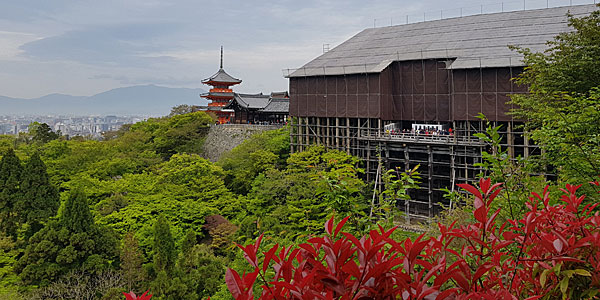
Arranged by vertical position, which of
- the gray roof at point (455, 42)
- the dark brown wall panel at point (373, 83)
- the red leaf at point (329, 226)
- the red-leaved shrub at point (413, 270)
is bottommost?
the red-leaved shrub at point (413, 270)

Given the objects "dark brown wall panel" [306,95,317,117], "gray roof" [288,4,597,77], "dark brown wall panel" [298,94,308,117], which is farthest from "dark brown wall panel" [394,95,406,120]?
"dark brown wall panel" [298,94,308,117]

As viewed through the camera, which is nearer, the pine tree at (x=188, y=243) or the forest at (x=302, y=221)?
the forest at (x=302, y=221)

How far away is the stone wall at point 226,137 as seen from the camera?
95.6 ft

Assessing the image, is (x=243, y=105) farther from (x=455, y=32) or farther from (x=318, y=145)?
(x=455, y=32)

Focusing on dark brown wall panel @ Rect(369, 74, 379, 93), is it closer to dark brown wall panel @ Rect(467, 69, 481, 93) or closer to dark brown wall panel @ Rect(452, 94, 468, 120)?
dark brown wall panel @ Rect(452, 94, 468, 120)

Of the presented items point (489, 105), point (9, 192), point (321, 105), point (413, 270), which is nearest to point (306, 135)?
point (321, 105)

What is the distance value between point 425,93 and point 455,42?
297cm

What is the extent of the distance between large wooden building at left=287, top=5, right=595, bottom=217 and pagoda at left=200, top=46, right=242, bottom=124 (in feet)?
42.7

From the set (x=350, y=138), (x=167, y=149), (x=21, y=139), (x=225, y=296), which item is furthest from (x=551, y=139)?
(x=21, y=139)

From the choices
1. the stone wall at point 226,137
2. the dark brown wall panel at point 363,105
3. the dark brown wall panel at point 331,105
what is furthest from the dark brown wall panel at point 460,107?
the stone wall at point 226,137

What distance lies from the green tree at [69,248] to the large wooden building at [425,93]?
12106 millimetres

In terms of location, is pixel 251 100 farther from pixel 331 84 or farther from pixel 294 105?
pixel 331 84

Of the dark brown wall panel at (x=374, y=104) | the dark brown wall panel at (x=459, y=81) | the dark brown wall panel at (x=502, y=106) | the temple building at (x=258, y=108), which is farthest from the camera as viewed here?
the temple building at (x=258, y=108)

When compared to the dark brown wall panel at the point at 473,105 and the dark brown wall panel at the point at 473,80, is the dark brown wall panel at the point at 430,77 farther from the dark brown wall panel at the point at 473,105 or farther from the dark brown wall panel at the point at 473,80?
the dark brown wall panel at the point at 473,105
